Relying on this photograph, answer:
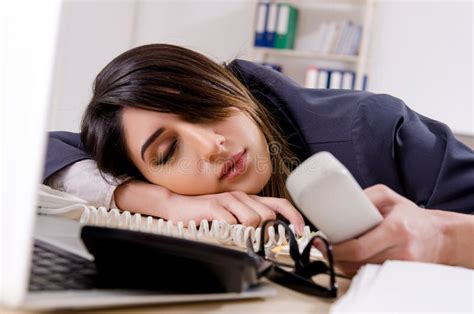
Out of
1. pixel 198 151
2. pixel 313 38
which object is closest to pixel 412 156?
pixel 198 151

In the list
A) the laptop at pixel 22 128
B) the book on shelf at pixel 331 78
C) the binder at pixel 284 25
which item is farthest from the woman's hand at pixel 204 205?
the binder at pixel 284 25

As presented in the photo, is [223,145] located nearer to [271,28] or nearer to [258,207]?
[258,207]

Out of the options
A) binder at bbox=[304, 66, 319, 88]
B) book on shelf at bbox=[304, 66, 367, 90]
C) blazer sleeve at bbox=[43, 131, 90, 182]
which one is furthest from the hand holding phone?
binder at bbox=[304, 66, 319, 88]

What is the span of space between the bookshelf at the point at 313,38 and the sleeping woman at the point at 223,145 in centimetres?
281

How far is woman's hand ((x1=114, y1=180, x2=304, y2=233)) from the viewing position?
0.99 meters

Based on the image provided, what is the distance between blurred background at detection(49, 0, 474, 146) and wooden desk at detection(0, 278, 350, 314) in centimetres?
338

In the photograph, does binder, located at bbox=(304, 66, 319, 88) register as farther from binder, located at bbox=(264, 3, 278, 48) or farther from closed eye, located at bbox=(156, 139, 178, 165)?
closed eye, located at bbox=(156, 139, 178, 165)

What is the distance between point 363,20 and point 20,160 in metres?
4.12

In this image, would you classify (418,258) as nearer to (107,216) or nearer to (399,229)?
(399,229)

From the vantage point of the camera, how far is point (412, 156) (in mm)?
1131

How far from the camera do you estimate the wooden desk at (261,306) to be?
1.49 feet

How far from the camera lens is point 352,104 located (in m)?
1.24

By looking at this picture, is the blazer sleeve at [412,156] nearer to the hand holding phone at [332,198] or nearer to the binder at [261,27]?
the hand holding phone at [332,198]

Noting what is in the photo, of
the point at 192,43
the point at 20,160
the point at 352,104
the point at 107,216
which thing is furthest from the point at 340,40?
the point at 20,160
